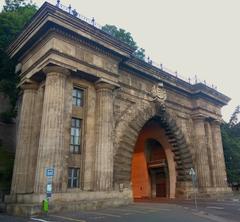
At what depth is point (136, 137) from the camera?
25156mm

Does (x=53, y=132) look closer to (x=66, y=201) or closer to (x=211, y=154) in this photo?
(x=66, y=201)

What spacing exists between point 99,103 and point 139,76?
21.6ft

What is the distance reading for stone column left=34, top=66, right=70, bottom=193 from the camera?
58.7 ft

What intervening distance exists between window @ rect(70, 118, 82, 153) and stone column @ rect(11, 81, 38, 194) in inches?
131

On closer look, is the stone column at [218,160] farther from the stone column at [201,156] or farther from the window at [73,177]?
the window at [73,177]

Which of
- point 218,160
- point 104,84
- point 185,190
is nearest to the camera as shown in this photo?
point 104,84

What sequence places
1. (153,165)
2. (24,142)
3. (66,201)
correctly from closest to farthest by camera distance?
(66,201)
(24,142)
(153,165)

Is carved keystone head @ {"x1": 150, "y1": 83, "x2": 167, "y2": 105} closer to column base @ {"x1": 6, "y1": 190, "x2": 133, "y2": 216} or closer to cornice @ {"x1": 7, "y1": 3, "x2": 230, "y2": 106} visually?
cornice @ {"x1": 7, "y1": 3, "x2": 230, "y2": 106}

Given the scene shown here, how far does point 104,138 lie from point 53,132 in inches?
163

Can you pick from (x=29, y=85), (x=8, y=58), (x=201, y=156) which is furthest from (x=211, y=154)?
(x=8, y=58)

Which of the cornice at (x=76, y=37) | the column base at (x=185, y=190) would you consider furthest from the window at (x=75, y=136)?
the column base at (x=185, y=190)

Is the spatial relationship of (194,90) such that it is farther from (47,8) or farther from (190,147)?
(47,8)

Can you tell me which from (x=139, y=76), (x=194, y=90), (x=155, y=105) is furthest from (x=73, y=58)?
(x=194, y=90)

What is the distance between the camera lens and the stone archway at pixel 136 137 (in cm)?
2317
